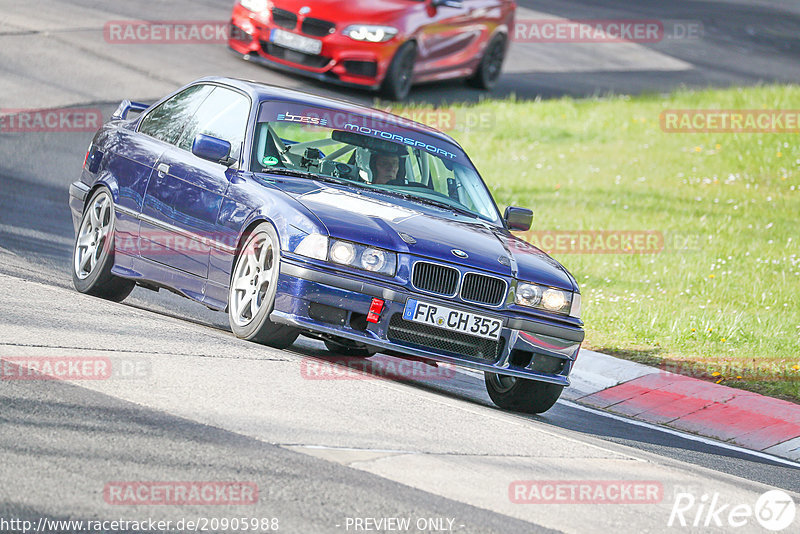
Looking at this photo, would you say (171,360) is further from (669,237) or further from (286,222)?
(669,237)

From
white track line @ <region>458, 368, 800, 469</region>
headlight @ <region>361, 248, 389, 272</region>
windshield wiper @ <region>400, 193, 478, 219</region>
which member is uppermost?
windshield wiper @ <region>400, 193, 478, 219</region>

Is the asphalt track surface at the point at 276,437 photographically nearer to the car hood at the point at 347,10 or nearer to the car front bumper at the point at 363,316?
the car front bumper at the point at 363,316

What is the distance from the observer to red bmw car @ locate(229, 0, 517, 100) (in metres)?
18.3

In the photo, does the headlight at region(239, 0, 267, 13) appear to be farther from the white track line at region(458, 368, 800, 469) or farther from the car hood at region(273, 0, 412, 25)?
the white track line at region(458, 368, 800, 469)

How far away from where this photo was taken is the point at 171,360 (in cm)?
695

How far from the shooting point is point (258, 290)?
772cm

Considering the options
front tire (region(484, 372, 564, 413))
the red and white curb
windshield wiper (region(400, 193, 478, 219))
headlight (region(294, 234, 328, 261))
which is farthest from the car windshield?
the red and white curb

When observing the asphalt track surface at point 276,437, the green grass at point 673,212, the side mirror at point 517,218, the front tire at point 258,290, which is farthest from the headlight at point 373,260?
the green grass at point 673,212

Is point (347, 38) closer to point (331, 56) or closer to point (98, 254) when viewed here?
point (331, 56)

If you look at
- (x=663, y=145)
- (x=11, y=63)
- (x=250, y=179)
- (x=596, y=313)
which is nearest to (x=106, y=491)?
(x=250, y=179)

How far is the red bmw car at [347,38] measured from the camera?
1827 cm

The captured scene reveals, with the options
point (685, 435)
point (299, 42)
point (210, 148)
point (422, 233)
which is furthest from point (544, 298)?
point (299, 42)

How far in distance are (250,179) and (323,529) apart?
12.3 ft

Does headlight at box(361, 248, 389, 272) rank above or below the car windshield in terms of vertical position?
below
